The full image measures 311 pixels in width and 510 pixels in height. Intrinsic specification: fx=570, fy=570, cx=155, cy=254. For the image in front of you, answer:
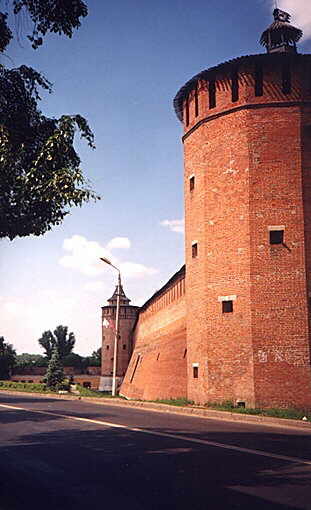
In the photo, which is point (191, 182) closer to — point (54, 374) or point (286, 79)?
point (286, 79)

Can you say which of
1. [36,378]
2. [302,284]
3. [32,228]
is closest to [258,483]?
[32,228]

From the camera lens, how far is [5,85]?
30.5ft

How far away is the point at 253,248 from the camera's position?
2009 cm

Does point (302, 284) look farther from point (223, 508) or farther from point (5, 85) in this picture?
point (223, 508)

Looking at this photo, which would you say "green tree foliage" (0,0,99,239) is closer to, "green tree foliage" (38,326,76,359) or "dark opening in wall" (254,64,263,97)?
"dark opening in wall" (254,64,263,97)

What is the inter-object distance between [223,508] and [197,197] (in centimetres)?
1743

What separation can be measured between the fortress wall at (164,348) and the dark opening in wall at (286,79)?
39.6ft

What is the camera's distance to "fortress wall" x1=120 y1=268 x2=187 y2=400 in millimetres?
26422

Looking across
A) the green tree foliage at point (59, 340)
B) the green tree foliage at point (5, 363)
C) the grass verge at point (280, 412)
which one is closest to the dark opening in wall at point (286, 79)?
the grass verge at point (280, 412)

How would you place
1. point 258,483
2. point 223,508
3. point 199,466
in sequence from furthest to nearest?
point 199,466, point 258,483, point 223,508

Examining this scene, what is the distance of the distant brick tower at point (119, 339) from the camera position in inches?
2111

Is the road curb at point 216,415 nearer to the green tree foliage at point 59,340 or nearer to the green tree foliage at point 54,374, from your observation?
the green tree foliage at point 54,374

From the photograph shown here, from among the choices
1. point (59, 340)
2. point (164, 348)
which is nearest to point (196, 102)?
point (164, 348)

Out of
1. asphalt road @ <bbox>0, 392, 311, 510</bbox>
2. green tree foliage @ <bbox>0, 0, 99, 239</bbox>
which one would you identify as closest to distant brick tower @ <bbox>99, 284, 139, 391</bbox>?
asphalt road @ <bbox>0, 392, 311, 510</bbox>
